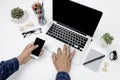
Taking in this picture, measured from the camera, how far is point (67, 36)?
41.9 inches

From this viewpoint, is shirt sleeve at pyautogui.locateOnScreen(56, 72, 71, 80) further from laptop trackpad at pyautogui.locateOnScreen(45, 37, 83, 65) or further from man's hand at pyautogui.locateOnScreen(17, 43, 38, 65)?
man's hand at pyautogui.locateOnScreen(17, 43, 38, 65)

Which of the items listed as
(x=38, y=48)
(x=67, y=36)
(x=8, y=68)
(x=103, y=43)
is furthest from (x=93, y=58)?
(x=8, y=68)

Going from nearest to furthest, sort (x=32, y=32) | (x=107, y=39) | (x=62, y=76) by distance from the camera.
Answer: (x=62, y=76) → (x=107, y=39) → (x=32, y=32)

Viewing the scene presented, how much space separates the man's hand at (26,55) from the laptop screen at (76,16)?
0.26 m

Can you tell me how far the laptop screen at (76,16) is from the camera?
91 cm

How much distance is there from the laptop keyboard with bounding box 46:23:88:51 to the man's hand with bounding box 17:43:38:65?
16 cm

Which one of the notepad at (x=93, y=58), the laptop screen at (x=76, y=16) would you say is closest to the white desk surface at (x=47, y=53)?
the notepad at (x=93, y=58)

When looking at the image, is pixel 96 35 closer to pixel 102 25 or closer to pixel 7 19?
pixel 102 25

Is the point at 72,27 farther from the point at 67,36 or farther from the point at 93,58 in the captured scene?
the point at 93,58

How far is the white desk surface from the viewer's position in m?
0.94

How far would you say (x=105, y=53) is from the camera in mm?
1023

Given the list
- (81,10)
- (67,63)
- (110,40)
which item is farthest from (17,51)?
(110,40)

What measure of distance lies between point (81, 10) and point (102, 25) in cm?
29

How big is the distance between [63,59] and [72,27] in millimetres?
234
